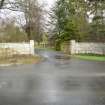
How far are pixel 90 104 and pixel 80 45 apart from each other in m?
32.6

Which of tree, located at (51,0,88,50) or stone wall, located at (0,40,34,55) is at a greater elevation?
tree, located at (51,0,88,50)

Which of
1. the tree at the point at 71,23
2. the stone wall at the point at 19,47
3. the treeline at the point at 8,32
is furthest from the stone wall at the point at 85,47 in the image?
the treeline at the point at 8,32

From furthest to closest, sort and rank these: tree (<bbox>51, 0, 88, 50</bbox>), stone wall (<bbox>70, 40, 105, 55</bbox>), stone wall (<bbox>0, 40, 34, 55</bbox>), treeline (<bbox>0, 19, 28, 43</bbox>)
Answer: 1. tree (<bbox>51, 0, 88, 50</bbox>)
2. treeline (<bbox>0, 19, 28, 43</bbox>)
3. stone wall (<bbox>70, 40, 105, 55</bbox>)
4. stone wall (<bbox>0, 40, 34, 55</bbox>)

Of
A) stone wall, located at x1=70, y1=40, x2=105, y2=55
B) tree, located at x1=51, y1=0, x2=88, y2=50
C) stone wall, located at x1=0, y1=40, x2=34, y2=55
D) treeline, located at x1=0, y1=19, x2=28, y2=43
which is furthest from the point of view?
tree, located at x1=51, y1=0, x2=88, y2=50

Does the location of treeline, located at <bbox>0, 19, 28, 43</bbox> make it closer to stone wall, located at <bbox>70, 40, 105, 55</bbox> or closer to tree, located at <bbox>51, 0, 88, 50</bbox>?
tree, located at <bbox>51, 0, 88, 50</bbox>

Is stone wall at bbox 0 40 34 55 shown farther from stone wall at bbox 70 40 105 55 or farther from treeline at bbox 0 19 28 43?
stone wall at bbox 70 40 105 55

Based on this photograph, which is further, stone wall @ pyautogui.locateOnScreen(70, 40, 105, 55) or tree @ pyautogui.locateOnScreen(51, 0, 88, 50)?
tree @ pyautogui.locateOnScreen(51, 0, 88, 50)

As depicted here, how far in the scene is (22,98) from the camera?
1012 cm

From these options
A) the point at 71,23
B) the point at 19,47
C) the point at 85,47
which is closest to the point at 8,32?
the point at 19,47

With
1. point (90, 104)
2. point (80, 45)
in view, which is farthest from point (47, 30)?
point (90, 104)

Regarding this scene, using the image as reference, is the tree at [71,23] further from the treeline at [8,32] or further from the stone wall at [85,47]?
the treeline at [8,32]

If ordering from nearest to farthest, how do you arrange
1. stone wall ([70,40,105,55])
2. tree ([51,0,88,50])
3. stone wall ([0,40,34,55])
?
stone wall ([0,40,34,55]) → stone wall ([70,40,105,55]) → tree ([51,0,88,50])

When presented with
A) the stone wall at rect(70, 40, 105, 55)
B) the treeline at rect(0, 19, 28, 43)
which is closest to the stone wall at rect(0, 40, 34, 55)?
the treeline at rect(0, 19, 28, 43)

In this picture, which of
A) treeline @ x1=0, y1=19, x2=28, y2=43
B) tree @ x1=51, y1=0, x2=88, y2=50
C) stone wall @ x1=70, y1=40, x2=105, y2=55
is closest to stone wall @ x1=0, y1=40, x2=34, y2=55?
treeline @ x1=0, y1=19, x2=28, y2=43
